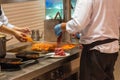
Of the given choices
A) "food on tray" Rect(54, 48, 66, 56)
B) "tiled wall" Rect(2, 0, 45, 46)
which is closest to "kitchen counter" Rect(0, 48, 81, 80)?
"food on tray" Rect(54, 48, 66, 56)

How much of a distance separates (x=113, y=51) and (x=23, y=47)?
80 centimetres

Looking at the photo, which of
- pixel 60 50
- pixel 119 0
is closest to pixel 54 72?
pixel 60 50

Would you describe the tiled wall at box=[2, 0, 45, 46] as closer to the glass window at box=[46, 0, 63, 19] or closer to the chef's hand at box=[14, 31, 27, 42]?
the glass window at box=[46, 0, 63, 19]

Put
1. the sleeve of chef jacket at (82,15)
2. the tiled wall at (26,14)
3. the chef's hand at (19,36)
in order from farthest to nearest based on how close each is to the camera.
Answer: the tiled wall at (26,14)
the chef's hand at (19,36)
the sleeve of chef jacket at (82,15)

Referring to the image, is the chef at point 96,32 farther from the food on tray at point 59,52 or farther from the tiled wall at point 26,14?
the tiled wall at point 26,14

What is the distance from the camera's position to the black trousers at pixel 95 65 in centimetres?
206

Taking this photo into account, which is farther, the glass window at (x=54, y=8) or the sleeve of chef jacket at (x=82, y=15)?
the glass window at (x=54, y=8)

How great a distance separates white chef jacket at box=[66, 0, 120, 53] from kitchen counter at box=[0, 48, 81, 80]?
199mm

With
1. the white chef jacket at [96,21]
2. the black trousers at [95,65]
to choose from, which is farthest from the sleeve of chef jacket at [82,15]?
the black trousers at [95,65]

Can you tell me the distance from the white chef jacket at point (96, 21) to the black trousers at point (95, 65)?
5cm

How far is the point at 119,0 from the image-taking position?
7.01ft

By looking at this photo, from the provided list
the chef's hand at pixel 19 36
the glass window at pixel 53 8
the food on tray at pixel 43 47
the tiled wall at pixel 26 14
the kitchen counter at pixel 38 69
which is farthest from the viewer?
the glass window at pixel 53 8

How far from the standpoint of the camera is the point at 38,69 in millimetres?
1827

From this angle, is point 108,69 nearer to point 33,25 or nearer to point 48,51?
point 48,51
